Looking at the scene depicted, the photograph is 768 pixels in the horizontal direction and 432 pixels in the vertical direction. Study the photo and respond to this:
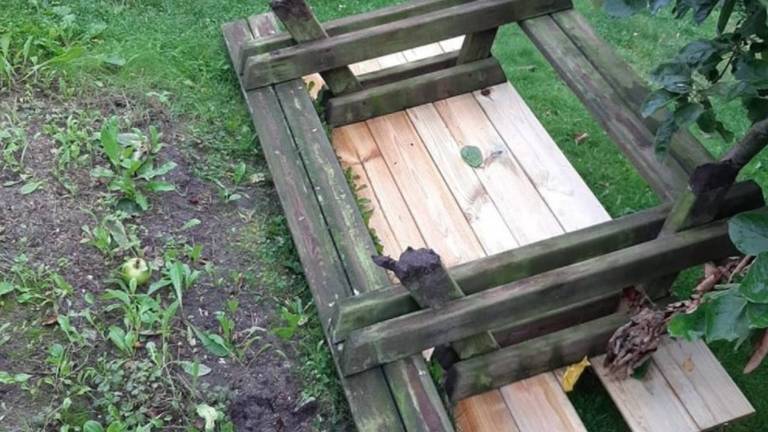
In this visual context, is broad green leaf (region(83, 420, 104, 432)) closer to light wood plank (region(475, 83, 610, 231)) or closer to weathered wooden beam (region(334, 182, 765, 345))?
weathered wooden beam (region(334, 182, 765, 345))

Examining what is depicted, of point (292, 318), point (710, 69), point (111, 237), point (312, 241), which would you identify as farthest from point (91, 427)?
point (710, 69)

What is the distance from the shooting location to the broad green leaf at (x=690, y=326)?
88.0 inches

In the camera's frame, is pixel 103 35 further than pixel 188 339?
Yes

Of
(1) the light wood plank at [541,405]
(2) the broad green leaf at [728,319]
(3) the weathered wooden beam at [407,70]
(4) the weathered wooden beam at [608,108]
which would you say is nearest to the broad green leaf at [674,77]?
(4) the weathered wooden beam at [608,108]

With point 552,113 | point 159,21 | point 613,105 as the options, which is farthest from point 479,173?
point 159,21

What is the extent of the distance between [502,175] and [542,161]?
0.20 metres

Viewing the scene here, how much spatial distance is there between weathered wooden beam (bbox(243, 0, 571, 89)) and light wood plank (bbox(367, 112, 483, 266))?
0.39 metres

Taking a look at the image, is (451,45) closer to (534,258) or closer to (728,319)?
(534,258)

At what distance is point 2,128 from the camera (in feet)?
11.6

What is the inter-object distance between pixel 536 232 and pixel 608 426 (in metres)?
0.79

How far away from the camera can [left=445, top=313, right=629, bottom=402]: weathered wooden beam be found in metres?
2.95

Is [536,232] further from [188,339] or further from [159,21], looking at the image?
[159,21]

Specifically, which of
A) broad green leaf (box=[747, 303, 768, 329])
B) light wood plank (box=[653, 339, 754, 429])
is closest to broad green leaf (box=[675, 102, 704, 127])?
broad green leaf (box=[747, 303, 768, 329])

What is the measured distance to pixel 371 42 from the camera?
373 centimetres
